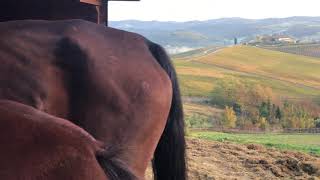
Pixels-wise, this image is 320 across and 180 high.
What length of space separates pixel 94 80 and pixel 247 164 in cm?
417

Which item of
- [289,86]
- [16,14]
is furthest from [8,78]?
[289,86]

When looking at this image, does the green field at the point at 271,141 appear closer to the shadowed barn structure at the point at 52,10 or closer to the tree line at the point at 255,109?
the shadowed barn structure at the point at 52,10

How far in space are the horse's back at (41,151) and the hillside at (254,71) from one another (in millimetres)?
30755

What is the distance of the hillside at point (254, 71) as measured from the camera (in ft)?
117

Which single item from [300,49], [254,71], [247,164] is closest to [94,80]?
[247,164]

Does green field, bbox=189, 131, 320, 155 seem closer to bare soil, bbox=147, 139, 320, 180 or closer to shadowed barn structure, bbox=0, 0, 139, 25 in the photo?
bare soil, bbox=147, 139, 320, 180

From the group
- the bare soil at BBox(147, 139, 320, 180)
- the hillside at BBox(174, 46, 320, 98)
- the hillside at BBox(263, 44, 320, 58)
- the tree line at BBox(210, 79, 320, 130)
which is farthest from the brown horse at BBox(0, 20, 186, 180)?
the hillside at BBox(263, 44, 320, 58)

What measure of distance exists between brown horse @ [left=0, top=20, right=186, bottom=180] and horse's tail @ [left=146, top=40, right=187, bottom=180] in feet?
0.16

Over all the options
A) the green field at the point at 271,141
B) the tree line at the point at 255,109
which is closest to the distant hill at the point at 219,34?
the tree line at the point at 255,109

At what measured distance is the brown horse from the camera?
284 cm

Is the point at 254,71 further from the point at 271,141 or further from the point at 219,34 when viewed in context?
the point at 219,34

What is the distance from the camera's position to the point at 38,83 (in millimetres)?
2838

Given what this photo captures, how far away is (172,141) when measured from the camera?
11.2ft

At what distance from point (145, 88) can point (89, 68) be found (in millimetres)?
321
